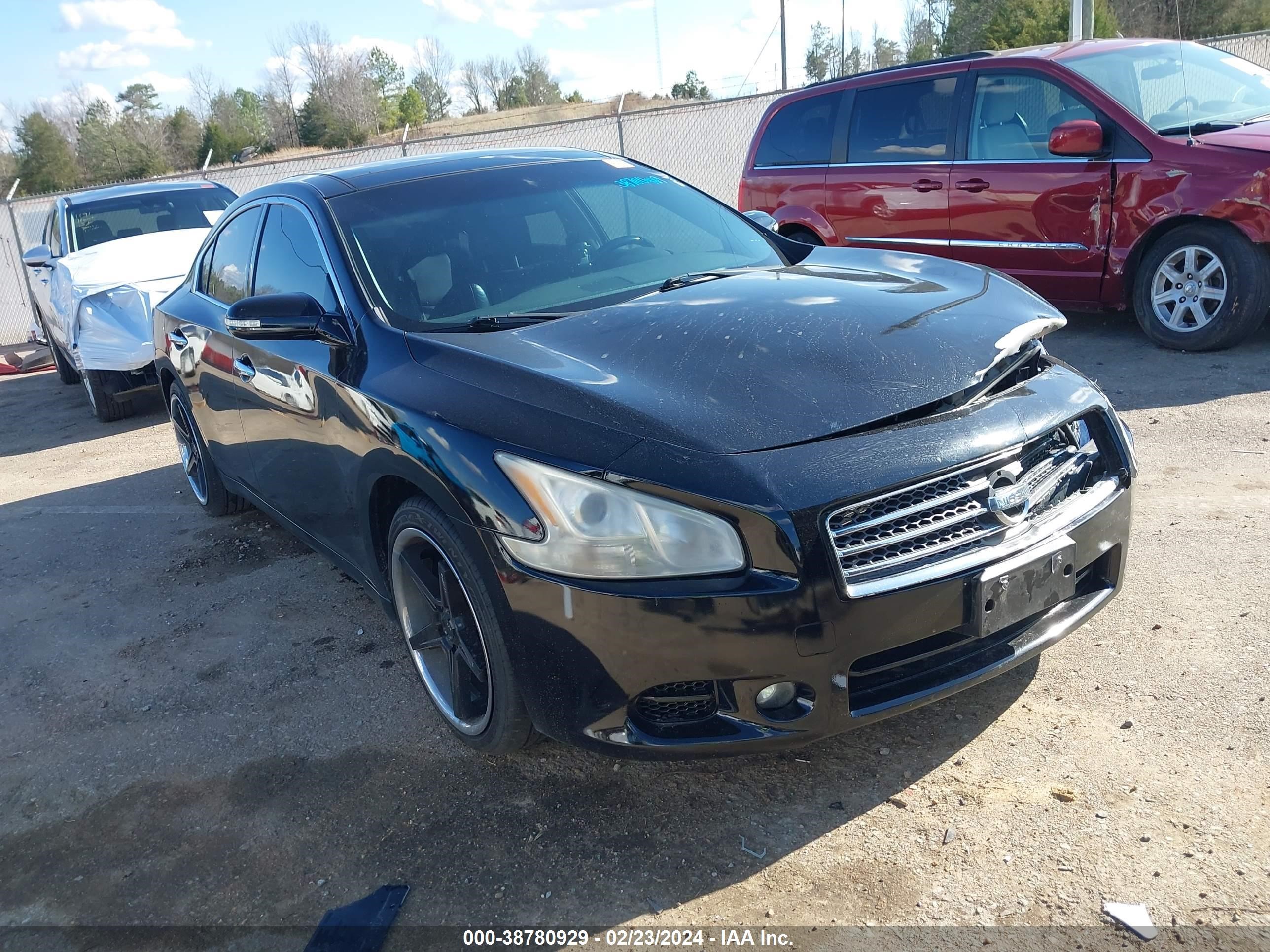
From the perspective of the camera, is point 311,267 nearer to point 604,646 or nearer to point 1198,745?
point 604,646

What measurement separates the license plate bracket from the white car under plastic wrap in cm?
653

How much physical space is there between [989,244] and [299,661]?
5409mm

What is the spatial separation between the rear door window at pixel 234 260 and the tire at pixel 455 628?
71.6 inches

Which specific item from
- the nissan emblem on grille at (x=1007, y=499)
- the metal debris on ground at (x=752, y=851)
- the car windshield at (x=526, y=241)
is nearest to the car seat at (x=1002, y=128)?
the car windshield at (x=526, y=241)

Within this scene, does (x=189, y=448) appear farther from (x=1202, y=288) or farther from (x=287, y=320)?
(x=1202, y=288)

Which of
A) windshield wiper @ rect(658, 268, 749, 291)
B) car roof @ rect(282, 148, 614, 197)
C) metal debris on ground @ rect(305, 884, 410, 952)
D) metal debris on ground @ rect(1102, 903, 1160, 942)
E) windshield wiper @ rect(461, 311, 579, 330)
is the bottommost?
metal debris on ground @ rect(305, 884, 410, 952)

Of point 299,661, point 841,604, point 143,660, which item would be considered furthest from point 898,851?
point 143,660

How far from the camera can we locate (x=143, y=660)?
157 inches

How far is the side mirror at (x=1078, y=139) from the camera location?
6.26 m

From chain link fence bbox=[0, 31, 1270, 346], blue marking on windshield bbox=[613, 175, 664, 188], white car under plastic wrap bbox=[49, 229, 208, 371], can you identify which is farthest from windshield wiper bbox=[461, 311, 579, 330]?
chain link fence bbox=[0, 31, 1270, 346]

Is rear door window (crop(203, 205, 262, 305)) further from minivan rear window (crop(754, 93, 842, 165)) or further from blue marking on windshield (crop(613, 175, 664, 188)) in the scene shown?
minivan rear window (crop(754, 93, 842, 165))

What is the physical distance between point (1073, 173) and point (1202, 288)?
1065 mm

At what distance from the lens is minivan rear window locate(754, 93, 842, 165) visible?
7.88m

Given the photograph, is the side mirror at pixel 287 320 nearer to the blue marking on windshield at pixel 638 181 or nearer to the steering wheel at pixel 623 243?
the steering wheel at pixel 623 243
